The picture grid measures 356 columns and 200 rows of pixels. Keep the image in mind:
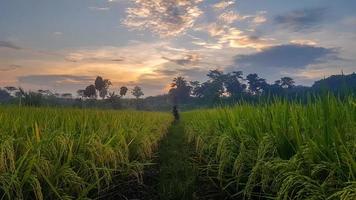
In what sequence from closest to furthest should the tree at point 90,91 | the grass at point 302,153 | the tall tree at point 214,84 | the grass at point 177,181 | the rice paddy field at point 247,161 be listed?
the grass at point 302,153
the rice paddy field at point 247,161
the grass at point 177,181
the tree at point 90,91
the tall tree at point 214,84

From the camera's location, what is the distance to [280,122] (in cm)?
559

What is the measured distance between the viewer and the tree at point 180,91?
516ft

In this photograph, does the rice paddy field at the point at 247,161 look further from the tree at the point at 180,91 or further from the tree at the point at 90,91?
the tree at the point at 180,91

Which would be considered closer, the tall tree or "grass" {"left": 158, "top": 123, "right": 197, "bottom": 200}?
"grass" {"left": 158, "top": 123, "right": 197, "bottom": 200}

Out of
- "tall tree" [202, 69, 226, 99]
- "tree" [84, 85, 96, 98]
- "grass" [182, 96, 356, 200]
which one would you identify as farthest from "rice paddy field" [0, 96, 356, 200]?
"tall tree" [202, 69, 226, 99]

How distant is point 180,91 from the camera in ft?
518

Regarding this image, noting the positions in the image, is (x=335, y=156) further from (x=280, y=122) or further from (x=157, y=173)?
(x=157, y=173)

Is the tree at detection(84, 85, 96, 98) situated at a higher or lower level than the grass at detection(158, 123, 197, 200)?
higher

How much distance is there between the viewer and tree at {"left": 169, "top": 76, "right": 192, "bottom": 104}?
157250mm

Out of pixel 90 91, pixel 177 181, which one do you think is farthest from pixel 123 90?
pixel 177 181

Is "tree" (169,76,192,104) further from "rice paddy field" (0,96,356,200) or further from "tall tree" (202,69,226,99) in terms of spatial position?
"rice paddy field" (0,96,356,200)

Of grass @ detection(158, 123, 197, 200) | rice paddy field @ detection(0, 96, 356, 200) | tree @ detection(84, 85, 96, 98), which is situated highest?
tree @ detection(84, 85, 96, 98)

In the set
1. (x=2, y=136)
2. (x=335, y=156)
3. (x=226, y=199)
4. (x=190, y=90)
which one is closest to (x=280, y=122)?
(x=226, y=199)

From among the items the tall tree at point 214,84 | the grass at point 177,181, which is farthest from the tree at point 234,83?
the grass at point 177,181
